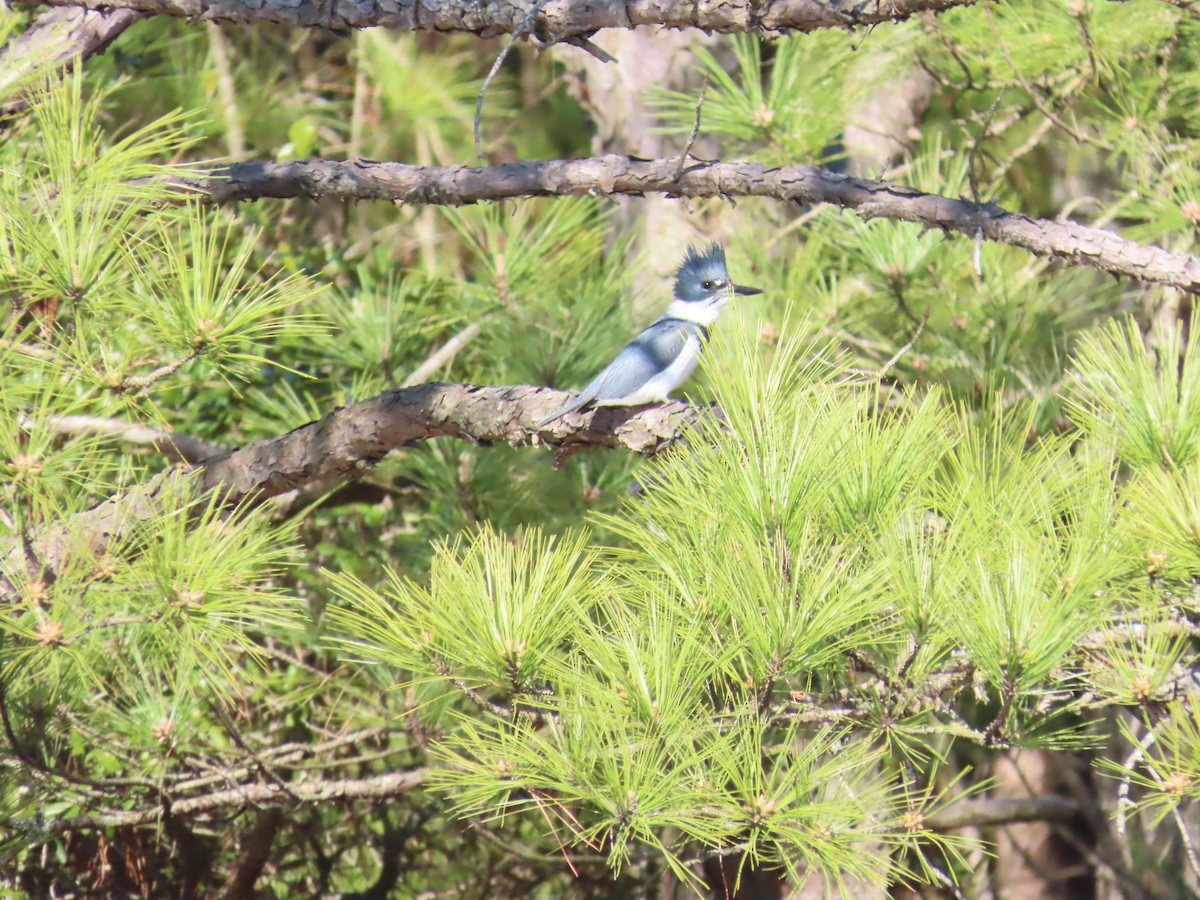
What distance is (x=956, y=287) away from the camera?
2.31 metres

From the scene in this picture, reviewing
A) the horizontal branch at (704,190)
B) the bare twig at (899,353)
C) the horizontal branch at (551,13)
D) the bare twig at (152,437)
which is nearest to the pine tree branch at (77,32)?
the horizontal branch at (551,13)

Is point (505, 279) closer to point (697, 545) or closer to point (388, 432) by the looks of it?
point (388, 432)

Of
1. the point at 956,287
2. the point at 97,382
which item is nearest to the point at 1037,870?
the point at 956,287

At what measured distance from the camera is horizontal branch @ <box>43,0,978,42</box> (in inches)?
51.0

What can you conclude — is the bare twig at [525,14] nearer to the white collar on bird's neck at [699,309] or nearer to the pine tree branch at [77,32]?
the pine tree branch at [77,32]

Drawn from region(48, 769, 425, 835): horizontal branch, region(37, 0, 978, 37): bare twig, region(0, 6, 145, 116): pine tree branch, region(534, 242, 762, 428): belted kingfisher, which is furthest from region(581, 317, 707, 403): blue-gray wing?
region(0, 6, 145, 116): pine tree branch

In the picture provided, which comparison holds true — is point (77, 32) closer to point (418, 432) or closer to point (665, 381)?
point (418, 432)

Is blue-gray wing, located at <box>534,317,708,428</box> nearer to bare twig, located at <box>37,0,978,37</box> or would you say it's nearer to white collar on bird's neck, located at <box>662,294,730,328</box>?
white collar on bird's neck, located at <box>662,294,730,328</box>

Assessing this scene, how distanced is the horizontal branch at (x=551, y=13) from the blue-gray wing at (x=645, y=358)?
0.56 metres

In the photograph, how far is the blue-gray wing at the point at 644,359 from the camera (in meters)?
1.86

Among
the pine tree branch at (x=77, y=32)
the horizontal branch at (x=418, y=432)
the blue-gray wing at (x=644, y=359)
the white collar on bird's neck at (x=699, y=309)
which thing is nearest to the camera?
the horizontal branch at (x=418, y=432)

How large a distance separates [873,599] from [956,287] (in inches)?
51.7

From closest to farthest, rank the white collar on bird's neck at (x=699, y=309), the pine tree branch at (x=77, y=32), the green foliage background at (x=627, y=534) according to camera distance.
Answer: the green foliage background at (x=627, y=534) < the pine tree branch at (x=77, y=32) < the white collar on bird's neck at (x=699, y=309)

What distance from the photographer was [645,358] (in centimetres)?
196
